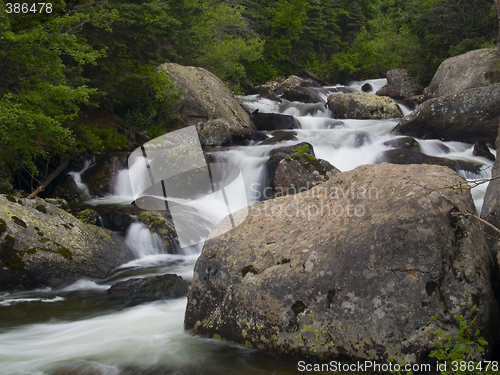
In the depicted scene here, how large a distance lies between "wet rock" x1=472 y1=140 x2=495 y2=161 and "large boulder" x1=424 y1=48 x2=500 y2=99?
4491 millimetres

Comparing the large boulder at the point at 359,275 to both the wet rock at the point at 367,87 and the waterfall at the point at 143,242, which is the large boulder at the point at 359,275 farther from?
the wet rock at the point at 367,87

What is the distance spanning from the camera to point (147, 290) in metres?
6.46

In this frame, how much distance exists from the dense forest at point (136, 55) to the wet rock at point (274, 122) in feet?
12.6

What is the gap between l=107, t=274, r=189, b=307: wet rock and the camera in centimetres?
634

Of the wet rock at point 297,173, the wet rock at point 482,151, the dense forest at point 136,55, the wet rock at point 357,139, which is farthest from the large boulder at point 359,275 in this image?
the wet rock at point 357,139

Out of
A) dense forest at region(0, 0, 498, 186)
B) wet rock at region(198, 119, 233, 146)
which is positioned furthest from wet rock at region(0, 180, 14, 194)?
wet rock at region(198, 119, 233, 146)

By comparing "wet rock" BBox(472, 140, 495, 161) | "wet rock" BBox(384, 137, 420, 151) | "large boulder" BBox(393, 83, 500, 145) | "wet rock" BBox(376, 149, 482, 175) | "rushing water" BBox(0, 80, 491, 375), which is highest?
"large boulder" BBox(393, 83, 500, 145)

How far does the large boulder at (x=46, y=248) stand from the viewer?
6809 mm

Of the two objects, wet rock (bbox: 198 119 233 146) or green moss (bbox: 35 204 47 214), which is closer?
green moss (bbox: 35 204 47 214)

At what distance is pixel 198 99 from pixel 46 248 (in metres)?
11.1

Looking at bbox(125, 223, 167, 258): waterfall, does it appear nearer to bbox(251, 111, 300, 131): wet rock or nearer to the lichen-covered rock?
bbox(251, 111, 300, 131): wet rock

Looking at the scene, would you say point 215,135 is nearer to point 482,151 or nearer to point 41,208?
point 41,208

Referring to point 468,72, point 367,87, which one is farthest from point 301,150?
point 367,87

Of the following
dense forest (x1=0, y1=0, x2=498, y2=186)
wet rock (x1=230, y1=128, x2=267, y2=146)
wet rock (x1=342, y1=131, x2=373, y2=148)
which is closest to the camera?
dense forest (x1=0, y1=0, x2=498, y2=186)
